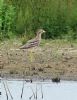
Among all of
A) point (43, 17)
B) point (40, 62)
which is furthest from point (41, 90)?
point (43, 17)

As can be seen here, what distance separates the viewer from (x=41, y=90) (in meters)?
11.8

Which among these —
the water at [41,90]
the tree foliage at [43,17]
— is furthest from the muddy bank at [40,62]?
the tree foliage at [43,17]

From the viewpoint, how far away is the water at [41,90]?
1128 centimetres

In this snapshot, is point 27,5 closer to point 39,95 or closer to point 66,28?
point 66,28

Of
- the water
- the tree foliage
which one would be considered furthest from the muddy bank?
the tree foliage

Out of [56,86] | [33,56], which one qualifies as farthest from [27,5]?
[56,86]

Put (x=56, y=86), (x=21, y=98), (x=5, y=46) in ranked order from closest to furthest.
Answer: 1. (x=21, y=98)
2. (x=56, y=86)
3. (x=5, y=46)

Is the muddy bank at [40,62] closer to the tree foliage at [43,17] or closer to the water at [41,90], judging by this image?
the water at [41,90]

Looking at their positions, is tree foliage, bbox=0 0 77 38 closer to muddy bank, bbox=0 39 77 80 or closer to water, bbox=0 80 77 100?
muddy bank, bbox=0 39 77 80

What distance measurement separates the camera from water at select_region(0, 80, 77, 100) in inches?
444

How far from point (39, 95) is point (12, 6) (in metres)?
6.59

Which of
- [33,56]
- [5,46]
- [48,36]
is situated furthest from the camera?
[48,36]

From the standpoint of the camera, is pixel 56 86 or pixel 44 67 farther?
pixel 44 67

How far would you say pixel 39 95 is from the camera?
11.4 metres
